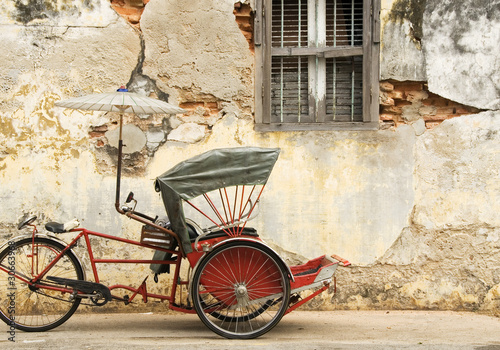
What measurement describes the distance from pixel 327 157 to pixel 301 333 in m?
1.75

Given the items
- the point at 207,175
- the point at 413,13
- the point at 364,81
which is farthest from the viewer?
the point at 364,81

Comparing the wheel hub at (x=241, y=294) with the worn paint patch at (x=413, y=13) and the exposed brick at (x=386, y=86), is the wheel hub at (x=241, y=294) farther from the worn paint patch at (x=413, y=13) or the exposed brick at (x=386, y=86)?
the worn paint patch at (x=413, y=13)

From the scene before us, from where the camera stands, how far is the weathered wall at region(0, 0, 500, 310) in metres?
5.59

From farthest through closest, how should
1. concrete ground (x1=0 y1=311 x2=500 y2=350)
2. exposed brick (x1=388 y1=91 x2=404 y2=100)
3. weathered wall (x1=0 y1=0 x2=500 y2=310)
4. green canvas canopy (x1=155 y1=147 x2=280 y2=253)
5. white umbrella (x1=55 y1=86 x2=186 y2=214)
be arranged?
exposed brick (x1=388 y1=91 x2=404 y2=100) < weathered wall (x1=0 y1=0 x2=500 y2=310) < white umbrella (x1=55 y1=86 x2=186 y2=214) < green canvas canopy (x1=155 y1=147 x2=280 y2=253) < concrete ground (x1=0 y1=311 x2=500 y2=350)

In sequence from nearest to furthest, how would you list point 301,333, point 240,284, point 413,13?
1. point 240,284
2. point 301,333
3. point 413,13

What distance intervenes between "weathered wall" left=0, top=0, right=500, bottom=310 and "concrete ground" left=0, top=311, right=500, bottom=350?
0.36 m

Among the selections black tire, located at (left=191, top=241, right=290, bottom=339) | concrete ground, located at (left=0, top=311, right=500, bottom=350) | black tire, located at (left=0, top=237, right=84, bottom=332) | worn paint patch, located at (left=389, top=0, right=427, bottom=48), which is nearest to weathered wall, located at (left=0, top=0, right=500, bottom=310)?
worn paint patch, located at (left=389, top=0, right=427, bottom=48)

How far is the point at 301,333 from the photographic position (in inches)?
185

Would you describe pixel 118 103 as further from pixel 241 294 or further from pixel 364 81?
pixel 364 81

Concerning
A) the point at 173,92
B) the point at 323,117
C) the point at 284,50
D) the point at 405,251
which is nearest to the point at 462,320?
the point at 405,251

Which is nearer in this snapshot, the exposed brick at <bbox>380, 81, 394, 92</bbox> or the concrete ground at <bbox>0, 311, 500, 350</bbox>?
the concrete ground at <bbox>0, 311, 500, 350</bbox>

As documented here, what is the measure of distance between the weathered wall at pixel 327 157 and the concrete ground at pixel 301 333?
1.18ft

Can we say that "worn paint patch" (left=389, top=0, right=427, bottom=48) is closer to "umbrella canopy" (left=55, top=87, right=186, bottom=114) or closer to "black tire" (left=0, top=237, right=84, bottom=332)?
"umbrella canopy" (left=55, top=87, right=186, bottom=114)

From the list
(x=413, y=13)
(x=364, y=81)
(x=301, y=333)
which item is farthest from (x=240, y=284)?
(x=413, y=13)
